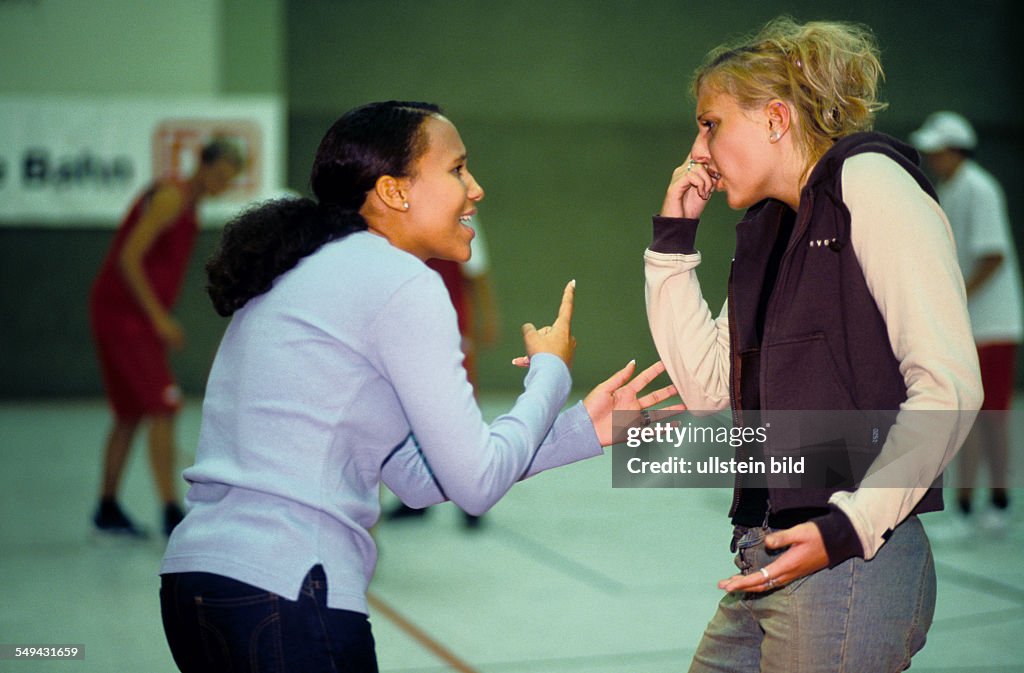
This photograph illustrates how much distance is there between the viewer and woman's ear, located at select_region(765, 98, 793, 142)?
1655mm

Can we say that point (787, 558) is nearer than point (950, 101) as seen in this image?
Yes

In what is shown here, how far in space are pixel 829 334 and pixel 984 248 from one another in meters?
3.97

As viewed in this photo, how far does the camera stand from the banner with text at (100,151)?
909 cm

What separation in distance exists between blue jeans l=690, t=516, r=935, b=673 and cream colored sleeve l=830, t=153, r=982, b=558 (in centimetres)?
7

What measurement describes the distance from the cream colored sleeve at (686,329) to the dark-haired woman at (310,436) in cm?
33

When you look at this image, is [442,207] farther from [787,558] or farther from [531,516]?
[531,516]

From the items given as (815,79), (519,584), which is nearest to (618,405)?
(815,79)

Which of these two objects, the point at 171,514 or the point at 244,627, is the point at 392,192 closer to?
the point at 244,627

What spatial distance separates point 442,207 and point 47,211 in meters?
8.39

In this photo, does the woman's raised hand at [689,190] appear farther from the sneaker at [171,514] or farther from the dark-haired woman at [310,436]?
the sneaker at [171,514]

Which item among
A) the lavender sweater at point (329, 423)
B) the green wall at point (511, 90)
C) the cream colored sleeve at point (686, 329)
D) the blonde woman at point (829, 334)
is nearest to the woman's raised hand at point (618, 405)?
the cream colored sleeve at point (686, 329)

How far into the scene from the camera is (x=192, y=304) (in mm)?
9586

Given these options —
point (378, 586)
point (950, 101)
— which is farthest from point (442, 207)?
point (950, 101)

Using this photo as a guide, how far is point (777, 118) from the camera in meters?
1.66
